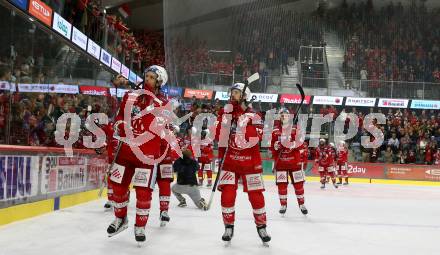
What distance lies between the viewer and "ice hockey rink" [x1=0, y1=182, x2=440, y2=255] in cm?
485

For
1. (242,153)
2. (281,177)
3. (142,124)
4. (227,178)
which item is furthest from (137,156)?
(281,177)

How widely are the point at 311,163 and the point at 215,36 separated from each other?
6.21 meters

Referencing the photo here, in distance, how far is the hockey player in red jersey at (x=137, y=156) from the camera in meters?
4.97

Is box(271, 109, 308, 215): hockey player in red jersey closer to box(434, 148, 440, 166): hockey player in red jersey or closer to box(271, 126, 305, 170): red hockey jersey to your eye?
box(271, 126, 305, 170): red hockey jersey

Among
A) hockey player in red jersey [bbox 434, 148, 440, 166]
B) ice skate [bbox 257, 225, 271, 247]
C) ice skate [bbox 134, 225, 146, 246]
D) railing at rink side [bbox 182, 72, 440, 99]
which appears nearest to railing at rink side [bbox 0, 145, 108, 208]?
ice skate [bbox 134, 225, 146, 246]

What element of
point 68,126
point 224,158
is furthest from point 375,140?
point 224,158

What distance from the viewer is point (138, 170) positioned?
504cm

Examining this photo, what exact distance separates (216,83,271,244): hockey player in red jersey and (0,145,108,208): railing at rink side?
2.38 metres

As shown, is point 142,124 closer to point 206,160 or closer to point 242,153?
point 242,153

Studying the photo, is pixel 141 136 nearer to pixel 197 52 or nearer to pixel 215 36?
pixel 197 52

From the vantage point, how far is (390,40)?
2325cm

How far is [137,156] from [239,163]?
3.30 ft

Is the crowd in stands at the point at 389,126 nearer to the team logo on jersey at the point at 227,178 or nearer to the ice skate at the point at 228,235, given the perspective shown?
the team logo on jersey at the point at 227,178

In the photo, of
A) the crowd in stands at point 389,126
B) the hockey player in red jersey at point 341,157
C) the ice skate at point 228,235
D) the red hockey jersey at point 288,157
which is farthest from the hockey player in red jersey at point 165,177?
the hockey player in red jersey at point 341,157
